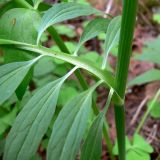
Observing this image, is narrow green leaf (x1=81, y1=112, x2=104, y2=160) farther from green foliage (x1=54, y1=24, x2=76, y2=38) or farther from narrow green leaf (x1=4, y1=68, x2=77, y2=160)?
green foliage (x1=54, y1=24, x2=76, y2=38)

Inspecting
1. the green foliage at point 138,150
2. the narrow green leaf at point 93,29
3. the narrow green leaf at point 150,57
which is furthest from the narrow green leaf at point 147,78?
the narrow green leaf at point 93,29

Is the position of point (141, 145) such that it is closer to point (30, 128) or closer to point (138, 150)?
point (138, 150)

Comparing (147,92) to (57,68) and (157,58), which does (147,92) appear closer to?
(157,58)

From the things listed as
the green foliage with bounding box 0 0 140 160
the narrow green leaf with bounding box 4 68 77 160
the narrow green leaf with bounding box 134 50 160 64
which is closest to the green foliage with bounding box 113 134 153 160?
the narrow green leaf with bounding box 134 50 160 64

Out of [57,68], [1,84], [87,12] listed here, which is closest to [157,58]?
[57,68]

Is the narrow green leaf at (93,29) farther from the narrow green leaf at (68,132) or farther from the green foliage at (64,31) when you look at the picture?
the green foliage at (64,31)

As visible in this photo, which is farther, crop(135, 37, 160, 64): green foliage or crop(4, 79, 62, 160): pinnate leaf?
crop(135, 37, 160, 64): green foliage
